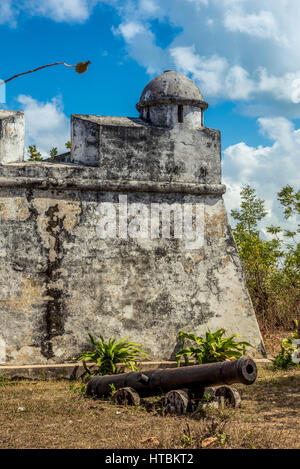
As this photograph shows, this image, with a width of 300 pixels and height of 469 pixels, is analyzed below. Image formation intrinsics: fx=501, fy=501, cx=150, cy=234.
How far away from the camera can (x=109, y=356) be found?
279 inches

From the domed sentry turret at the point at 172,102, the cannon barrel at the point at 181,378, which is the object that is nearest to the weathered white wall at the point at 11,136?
the domed sentry turret at the point at 172,102

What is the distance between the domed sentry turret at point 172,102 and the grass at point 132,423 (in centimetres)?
452

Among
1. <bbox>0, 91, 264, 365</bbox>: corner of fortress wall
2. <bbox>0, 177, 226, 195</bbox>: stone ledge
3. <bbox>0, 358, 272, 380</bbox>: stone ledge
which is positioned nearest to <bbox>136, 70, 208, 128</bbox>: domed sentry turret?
<bbox>0, 91, 264, 365</bbox>: corner of fortress wall

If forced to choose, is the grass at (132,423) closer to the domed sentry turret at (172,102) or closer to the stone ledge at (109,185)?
the stone ledge at (109,185)

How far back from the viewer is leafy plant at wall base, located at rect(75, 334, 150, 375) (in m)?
7.06

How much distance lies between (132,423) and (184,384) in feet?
2.60

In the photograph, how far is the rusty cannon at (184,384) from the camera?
5266 millimetres

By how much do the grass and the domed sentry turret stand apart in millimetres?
4525

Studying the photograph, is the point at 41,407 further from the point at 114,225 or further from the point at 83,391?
the point at 114,225

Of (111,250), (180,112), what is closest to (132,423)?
(111,250)

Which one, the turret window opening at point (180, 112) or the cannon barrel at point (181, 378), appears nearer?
the cannon barrel at point (181, 378)

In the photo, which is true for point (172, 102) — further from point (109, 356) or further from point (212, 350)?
point (109, 356)

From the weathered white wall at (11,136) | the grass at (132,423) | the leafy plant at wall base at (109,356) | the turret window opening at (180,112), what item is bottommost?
the grass at (132,423)
